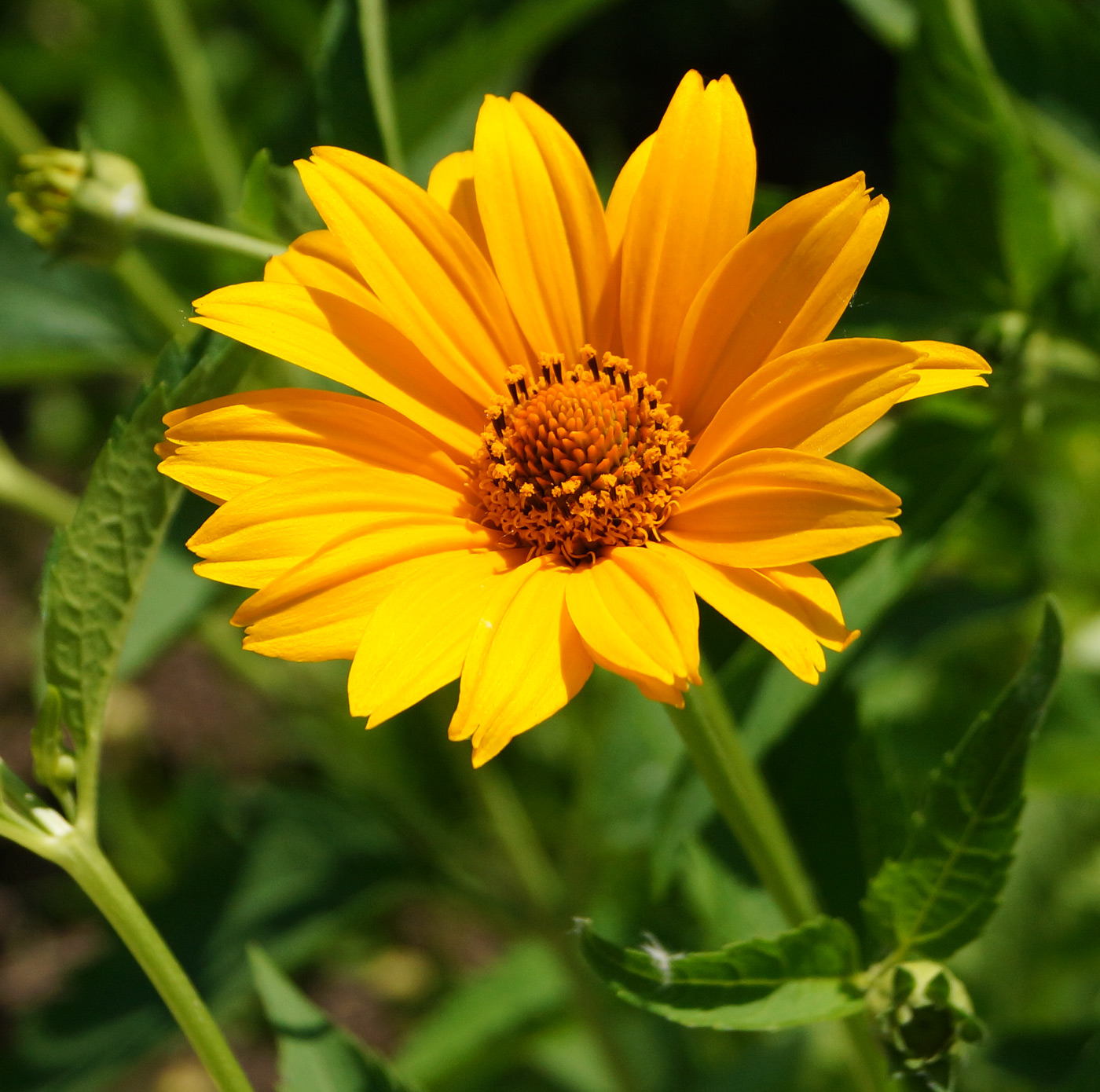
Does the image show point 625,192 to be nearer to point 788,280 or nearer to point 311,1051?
point 788,280

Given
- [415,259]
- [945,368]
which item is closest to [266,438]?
[415,259]

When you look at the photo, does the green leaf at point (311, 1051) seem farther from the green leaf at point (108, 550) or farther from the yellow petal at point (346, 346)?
the yellow petal at point (346, 346)

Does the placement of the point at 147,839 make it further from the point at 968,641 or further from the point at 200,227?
the point at 200,227

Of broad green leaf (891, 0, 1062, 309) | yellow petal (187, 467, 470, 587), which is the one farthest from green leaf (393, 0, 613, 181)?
yellow petal (187, 467, 470, 587)

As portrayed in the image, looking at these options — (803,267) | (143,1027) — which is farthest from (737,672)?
(143,1027)

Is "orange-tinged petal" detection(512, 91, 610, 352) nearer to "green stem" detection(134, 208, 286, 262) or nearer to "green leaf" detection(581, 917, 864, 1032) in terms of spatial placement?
"green stem" detection(134, 208, 286, 262)
